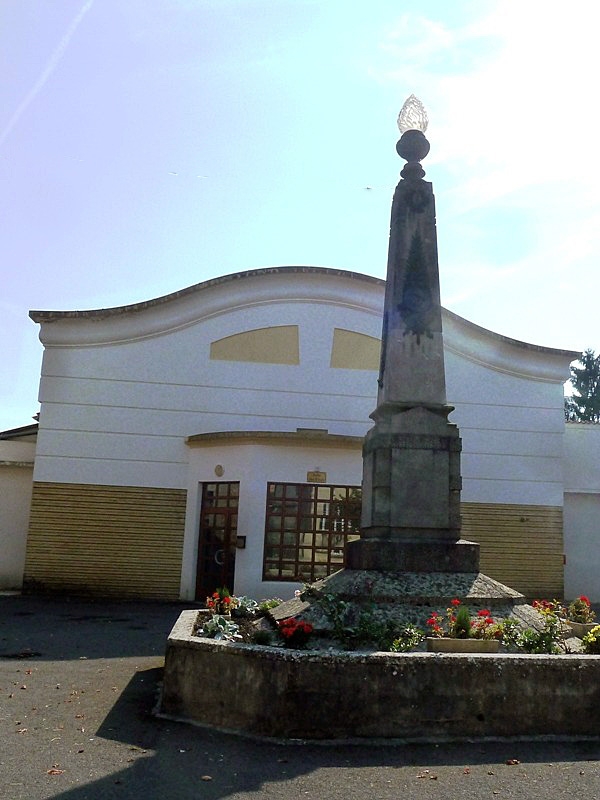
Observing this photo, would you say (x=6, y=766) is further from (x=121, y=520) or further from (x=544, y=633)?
(x=121, y=520)

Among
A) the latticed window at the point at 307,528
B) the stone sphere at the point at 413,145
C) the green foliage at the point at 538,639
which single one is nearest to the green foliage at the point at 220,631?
the green foliage at the point at 538,639

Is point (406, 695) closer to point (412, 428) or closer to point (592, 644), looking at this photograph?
point (592, 644)

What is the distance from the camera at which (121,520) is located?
52.4 feet

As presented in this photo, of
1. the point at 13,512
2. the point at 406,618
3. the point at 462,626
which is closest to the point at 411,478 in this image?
the point at 406,618

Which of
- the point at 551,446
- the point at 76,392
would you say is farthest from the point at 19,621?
the point at 551,446

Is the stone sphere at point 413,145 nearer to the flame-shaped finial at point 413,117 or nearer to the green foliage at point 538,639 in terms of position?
the flame-shaped finial at point 413,117

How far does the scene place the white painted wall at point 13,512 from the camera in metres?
A: 17.1

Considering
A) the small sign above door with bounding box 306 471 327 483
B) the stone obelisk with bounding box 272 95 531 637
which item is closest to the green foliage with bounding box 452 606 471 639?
the stone obelisk with bounding box 272 95 531 637

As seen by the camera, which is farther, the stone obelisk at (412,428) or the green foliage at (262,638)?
the stone obelisk at (412,428)

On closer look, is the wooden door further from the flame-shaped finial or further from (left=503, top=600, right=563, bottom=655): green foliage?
(left=503, top=600, right=563, bottom=655): green foliage

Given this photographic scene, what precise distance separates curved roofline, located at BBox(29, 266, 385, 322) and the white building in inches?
1.8

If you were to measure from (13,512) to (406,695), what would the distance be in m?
14.6

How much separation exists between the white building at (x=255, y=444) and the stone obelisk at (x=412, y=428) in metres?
7.58

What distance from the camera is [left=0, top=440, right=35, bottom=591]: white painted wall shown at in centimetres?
1714
